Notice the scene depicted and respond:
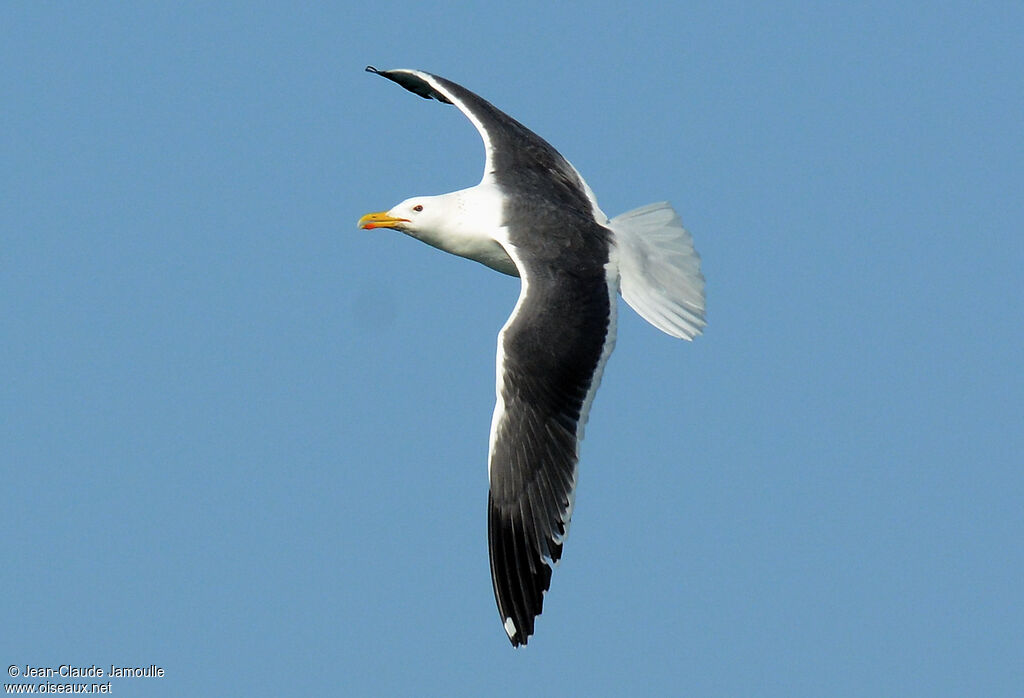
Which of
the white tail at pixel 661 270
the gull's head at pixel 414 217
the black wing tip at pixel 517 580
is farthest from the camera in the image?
the gull's head at pixel 414 217

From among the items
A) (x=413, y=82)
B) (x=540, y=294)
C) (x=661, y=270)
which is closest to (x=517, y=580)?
(x=540, y=294)

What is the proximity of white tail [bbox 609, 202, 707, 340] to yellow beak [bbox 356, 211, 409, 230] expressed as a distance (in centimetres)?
131

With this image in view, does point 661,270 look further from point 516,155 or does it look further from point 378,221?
point 378,221

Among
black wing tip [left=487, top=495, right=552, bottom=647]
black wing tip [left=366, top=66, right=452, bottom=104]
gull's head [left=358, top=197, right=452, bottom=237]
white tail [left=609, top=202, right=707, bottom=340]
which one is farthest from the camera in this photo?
black wing tip [left=366, top=66, right=452, bottom=104]

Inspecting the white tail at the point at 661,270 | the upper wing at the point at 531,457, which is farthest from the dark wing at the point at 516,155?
the upper wing at the point at 531,457

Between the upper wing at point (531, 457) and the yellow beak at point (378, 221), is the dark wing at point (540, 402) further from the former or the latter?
the yellow beak at point (378, 221)

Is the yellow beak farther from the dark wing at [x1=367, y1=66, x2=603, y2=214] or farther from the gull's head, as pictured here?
the dark wing at [x1=367, y1=66, x2=603, y2=214]

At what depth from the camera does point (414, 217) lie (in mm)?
9391

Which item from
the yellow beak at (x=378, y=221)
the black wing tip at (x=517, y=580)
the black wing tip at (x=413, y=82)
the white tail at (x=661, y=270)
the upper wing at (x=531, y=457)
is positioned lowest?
the black wing tip at (x=517, y=580)

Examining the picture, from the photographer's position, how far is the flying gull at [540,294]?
312 inches

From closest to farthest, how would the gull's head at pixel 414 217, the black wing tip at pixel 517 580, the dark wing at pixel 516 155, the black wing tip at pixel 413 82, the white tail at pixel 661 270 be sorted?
the black wing tip at pixel 517 580, the white tail at pixel 661 270, the gull's head at pixel 414 217, the dark wing at pixel 516 155, the black wing tip at pixel 413 82

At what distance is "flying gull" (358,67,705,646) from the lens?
792 cm

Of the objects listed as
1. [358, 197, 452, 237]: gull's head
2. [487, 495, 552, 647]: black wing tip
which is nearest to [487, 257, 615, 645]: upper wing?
[487, 495, 552, 647]: black wing tip

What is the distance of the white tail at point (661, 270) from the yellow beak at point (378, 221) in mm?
1306
